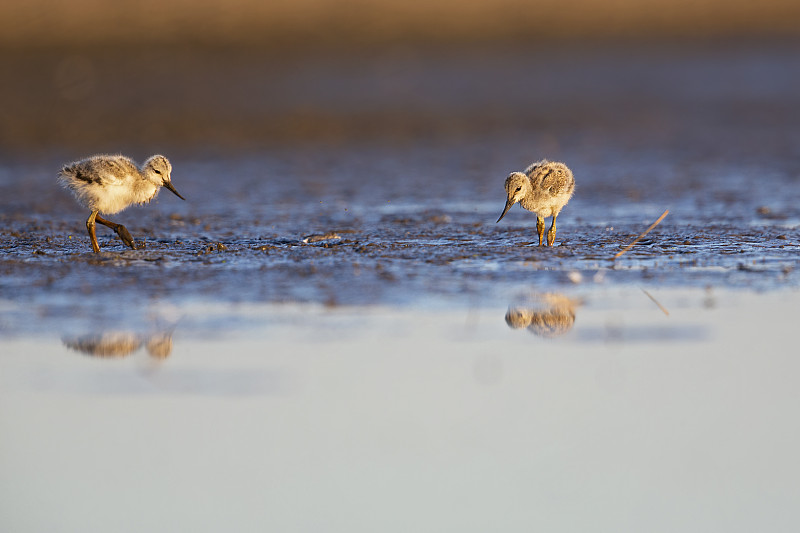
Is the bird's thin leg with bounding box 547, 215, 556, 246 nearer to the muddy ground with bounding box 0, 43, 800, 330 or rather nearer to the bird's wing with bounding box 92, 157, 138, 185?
the muddy ground with bounding box 0, 43, 800, 330

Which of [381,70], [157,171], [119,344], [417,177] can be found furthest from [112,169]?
[381,70]

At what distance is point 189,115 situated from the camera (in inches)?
651

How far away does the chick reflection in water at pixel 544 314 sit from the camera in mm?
5727

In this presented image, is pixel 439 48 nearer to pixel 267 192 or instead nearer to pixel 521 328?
pixel 267 192

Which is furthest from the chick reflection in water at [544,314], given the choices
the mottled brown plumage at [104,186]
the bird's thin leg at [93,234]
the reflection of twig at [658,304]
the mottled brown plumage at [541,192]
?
the bird's thin leg at [93,234]

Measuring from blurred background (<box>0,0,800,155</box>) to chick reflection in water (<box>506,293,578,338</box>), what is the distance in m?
8.70

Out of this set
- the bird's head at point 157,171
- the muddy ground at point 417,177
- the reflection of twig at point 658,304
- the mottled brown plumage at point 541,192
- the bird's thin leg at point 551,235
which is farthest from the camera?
the bird's head at point 157,171

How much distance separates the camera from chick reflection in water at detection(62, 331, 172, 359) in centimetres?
535

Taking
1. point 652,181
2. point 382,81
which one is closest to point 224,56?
point 382,81

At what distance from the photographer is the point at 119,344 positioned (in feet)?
17.9

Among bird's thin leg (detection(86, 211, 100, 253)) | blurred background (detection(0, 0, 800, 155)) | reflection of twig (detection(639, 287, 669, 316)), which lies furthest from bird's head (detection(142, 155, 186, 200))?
blurred background (detection(0, 0, 800, 155))

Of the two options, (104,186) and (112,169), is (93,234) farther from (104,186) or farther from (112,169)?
(112,169)

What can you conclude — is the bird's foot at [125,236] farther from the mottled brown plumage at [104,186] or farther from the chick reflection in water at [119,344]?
the chick reflection in water at [119,344]

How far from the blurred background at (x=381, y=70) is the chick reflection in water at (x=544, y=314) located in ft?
28.5
